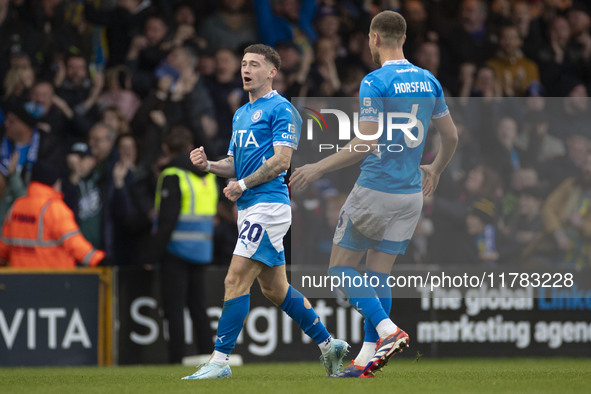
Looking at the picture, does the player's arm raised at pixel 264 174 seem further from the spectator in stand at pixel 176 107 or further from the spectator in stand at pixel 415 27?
the spectator in stand at pixel 415 27

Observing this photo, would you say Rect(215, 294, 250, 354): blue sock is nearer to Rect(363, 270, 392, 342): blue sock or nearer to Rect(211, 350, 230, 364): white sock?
Rect(211, 350, 230, 364): white sock

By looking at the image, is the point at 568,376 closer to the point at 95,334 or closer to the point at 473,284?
the point at 473,284

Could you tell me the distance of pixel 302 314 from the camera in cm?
722

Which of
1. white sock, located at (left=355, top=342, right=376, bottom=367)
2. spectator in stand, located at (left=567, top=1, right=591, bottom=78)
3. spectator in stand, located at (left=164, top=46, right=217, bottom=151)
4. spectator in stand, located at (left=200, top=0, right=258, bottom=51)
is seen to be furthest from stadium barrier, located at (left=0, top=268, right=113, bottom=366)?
spectator in stand, located at (left=567, top=1, right=591, bottom=78)

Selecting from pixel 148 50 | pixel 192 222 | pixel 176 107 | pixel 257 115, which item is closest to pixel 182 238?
pixel 192 222

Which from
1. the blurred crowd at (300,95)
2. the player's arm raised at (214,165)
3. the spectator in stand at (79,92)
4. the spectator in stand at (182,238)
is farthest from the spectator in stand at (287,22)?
the player's arm raised at (214,165)

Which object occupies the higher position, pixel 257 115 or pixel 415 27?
pixel 415 27

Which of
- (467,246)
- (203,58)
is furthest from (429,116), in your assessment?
(203,58)

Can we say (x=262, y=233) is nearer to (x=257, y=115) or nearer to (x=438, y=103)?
(x=257, y=115)

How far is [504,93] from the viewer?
13484mm

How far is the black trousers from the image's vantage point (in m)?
10.2

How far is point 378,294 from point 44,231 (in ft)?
14.3

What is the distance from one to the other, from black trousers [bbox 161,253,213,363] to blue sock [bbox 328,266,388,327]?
3391 millimetres

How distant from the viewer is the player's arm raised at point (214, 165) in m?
7.05
